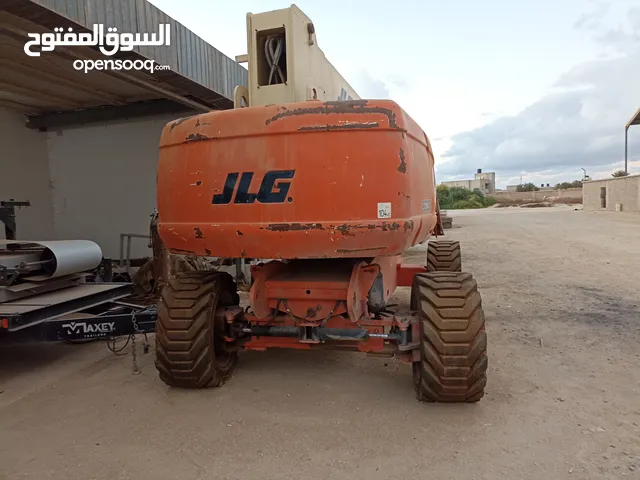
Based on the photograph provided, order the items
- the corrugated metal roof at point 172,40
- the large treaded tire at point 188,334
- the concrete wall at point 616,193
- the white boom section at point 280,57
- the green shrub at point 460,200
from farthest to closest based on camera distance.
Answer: the green shrub at point 460,200
the concrete wall at point 616,193
the corrugated metal roof at point 172,40
the white boom section at point 280,57
the large treaded tire at point 188,334

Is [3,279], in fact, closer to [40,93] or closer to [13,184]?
[40,93]

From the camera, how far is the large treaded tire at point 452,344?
3307 millimetres

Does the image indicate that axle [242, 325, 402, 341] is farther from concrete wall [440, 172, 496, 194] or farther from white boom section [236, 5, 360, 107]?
concrete wall [440, 172, 496, 194]

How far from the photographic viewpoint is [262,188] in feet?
10.3

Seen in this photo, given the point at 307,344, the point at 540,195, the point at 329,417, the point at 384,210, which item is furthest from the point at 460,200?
the point at 384,210

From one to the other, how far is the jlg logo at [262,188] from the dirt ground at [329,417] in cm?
159

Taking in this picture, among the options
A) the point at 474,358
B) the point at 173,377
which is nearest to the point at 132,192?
the point at 173,377

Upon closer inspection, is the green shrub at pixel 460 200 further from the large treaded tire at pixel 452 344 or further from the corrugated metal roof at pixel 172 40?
the large treaded tire at pixel 452 344

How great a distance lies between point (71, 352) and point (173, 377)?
6.90 feet

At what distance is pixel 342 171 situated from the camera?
304 centimetres

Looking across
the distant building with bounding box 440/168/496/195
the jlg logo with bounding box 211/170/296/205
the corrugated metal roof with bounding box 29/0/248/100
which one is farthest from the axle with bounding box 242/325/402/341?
the distant building with bounding box 440/168/496/195

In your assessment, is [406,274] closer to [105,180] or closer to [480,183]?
[105,180]

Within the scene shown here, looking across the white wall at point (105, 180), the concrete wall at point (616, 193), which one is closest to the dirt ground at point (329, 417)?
the white wall at point (105, 180)

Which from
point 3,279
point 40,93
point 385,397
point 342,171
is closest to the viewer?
point 342,171
